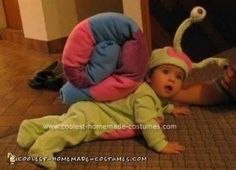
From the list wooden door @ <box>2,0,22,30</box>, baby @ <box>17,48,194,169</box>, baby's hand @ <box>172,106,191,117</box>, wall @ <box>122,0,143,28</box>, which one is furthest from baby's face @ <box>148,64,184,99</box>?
wooden door @ <box>2,0,22,30</box>

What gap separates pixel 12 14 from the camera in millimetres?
2373

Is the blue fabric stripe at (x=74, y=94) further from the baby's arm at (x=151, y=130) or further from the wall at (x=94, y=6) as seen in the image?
the wall at (x=94, y=6)

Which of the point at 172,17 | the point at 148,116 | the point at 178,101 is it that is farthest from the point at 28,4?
the point at 148,116

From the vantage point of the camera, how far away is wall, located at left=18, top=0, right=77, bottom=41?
6.44ft

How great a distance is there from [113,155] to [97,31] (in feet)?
0.76

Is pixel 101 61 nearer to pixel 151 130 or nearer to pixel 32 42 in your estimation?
pixel 151 130

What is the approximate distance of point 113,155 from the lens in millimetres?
728

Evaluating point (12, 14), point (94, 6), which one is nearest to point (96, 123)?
point (94, 6)

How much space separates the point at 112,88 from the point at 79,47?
10 centimetres

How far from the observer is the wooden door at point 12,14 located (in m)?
2.31

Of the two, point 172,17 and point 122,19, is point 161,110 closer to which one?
point 122,19

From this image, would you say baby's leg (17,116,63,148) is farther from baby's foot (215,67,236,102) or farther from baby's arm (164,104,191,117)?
baby's foot (215,67,236,102)

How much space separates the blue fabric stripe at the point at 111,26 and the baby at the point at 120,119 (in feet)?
0.30

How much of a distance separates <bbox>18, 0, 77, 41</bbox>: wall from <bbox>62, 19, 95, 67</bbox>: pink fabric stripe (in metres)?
1.27
